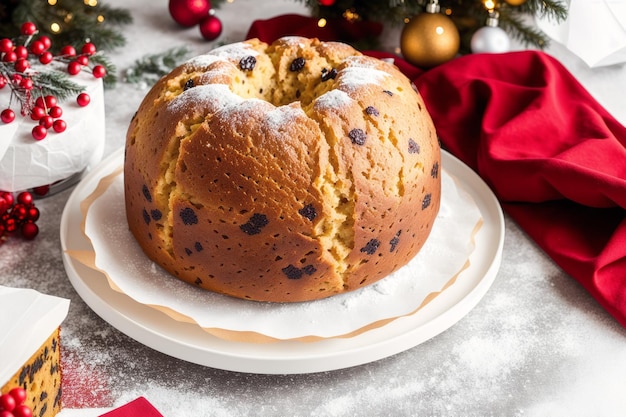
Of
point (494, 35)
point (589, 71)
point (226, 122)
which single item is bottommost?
point (589, 71)

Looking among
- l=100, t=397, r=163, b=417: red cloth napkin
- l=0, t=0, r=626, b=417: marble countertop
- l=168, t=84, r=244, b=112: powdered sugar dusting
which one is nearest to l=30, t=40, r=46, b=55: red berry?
l=0, t=0, r=626, b=417: marble countertop

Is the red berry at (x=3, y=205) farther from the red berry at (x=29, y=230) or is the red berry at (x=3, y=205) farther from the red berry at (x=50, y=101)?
the red berry at (x=50, y=101)

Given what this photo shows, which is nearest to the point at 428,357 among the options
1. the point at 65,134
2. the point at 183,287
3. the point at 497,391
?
the point at 497,391

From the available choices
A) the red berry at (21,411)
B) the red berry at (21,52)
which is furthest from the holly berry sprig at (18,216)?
the red berry at (21,411)

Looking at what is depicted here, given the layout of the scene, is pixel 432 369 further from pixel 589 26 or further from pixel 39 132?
pixel 589 26

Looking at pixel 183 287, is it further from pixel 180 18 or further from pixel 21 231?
pixel 180 18
